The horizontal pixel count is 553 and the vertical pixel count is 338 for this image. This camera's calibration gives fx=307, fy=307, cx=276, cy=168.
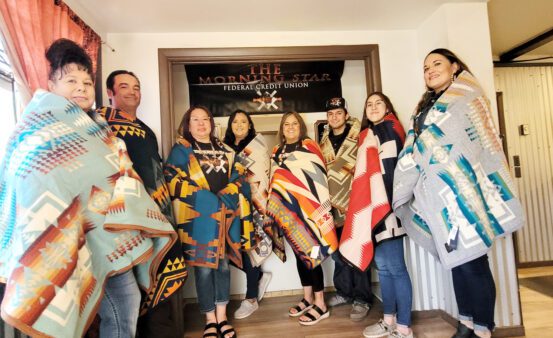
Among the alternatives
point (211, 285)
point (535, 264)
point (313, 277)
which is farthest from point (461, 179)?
point (535, 264)

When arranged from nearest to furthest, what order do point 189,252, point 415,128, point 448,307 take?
point 415,128, point 189,252, point 448,307

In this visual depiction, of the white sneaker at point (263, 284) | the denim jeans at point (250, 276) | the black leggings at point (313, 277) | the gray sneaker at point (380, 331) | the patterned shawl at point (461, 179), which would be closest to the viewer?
the patterned shawl at point (461, 179)

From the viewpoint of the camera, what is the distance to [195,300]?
8.02 feet

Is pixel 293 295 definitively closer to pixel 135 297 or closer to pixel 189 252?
pixel 189 252

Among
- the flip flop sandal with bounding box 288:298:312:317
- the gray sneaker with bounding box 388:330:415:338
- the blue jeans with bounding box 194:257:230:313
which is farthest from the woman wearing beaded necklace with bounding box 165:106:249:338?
the gray sneaker with bounding box 388:330:415:338

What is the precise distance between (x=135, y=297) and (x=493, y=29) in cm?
311

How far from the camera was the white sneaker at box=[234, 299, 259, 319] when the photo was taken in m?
2.13

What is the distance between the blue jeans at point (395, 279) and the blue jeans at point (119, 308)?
125 centimetres

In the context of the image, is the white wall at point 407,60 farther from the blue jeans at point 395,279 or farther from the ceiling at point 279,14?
the blue jeans at point 395,279

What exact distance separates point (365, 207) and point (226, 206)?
0.80 metres

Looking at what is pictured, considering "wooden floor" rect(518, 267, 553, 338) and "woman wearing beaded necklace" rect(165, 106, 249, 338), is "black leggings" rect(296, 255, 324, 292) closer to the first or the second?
"woman wearing beaded necklace" rect(165, 106, 249, 338)

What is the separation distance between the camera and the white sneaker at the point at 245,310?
2131 mm

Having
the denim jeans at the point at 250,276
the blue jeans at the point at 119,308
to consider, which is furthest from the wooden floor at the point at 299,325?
the blue jeans at the point at 119,308

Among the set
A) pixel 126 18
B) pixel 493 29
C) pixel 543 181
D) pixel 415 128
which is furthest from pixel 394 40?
pixel 543 181
